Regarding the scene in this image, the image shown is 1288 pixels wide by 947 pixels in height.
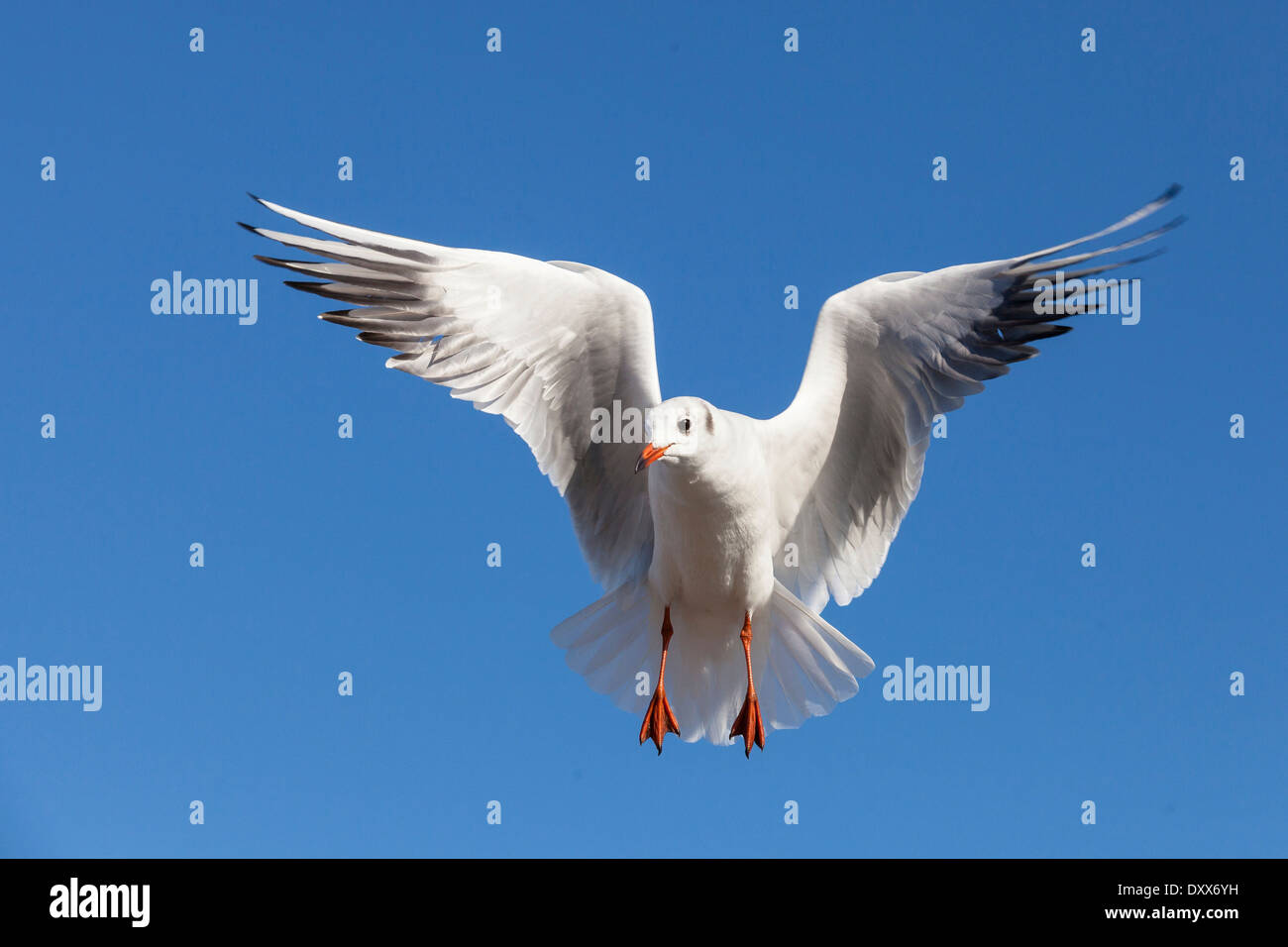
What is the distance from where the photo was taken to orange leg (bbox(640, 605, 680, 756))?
7031 millimetres

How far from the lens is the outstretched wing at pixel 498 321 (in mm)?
6652

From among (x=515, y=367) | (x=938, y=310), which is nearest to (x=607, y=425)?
(x=515, y=367)

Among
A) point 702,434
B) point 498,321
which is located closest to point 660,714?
point 702,434

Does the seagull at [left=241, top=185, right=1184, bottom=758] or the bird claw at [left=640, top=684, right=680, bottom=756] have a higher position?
the seagull at [left=241, top=185, right=1184, bottom=758]

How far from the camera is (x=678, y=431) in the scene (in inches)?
244

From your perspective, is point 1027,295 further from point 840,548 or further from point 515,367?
point 515,367

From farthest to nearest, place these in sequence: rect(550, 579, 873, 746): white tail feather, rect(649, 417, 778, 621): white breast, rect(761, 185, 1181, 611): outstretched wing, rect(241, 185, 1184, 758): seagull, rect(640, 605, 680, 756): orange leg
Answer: rect(550, 579, 873, 746): white tail feather
rect(640, 605, 680, 756): orange leg
rect(761, 185, 1181, 611): outstretched wing
rect(241, 185, 1184, 758): seagull
rect(649, 417, 778, 621): white breast

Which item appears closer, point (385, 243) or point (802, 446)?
point (385, 243)

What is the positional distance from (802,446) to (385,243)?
2295mm

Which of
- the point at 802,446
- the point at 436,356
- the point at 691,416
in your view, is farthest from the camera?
the point at 802,446

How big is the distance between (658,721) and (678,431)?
5.44 ft

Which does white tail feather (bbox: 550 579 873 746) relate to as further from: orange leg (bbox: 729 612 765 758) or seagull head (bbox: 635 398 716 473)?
seagull head (bbox: 635 398 716 473)

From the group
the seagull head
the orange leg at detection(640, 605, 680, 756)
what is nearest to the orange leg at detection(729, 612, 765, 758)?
the orange leg at detection(640, 605, 680, 756)

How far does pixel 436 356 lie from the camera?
21.9 feet
